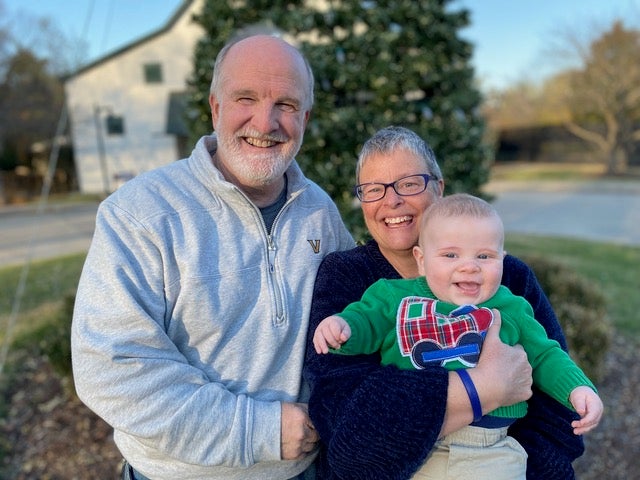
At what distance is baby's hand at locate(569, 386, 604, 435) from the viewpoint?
1499mm

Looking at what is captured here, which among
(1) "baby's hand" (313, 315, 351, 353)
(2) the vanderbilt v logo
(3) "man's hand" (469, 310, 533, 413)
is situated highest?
(2) the vanderbilt v logo

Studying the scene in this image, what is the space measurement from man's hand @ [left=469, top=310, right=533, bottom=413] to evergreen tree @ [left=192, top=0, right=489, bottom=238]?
2.57 m

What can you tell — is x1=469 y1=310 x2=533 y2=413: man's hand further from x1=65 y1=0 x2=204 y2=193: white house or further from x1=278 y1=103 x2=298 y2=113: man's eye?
x1=65 y1=0 x2=204 y2=193: white house

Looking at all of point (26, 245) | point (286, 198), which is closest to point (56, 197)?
point (26, 245)

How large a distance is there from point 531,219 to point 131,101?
1904 cm

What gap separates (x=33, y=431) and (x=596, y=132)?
1274 inches

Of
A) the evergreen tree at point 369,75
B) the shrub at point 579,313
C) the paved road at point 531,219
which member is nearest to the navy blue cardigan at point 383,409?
the evergreen tree at point 369,75

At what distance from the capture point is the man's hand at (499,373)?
1.49m

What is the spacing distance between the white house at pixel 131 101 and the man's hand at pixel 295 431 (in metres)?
22.9

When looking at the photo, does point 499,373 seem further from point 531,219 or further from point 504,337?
point 531,219

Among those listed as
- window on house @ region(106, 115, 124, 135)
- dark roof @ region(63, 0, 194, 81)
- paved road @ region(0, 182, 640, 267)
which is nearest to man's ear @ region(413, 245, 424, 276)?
paved road @ region(0, 182, 640, 267)

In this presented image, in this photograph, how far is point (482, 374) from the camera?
59.1 inches

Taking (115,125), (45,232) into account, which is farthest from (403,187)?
(115,125)

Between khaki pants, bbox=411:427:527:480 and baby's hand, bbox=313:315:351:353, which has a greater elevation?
baby's hand, bbox=313:315:351:353
